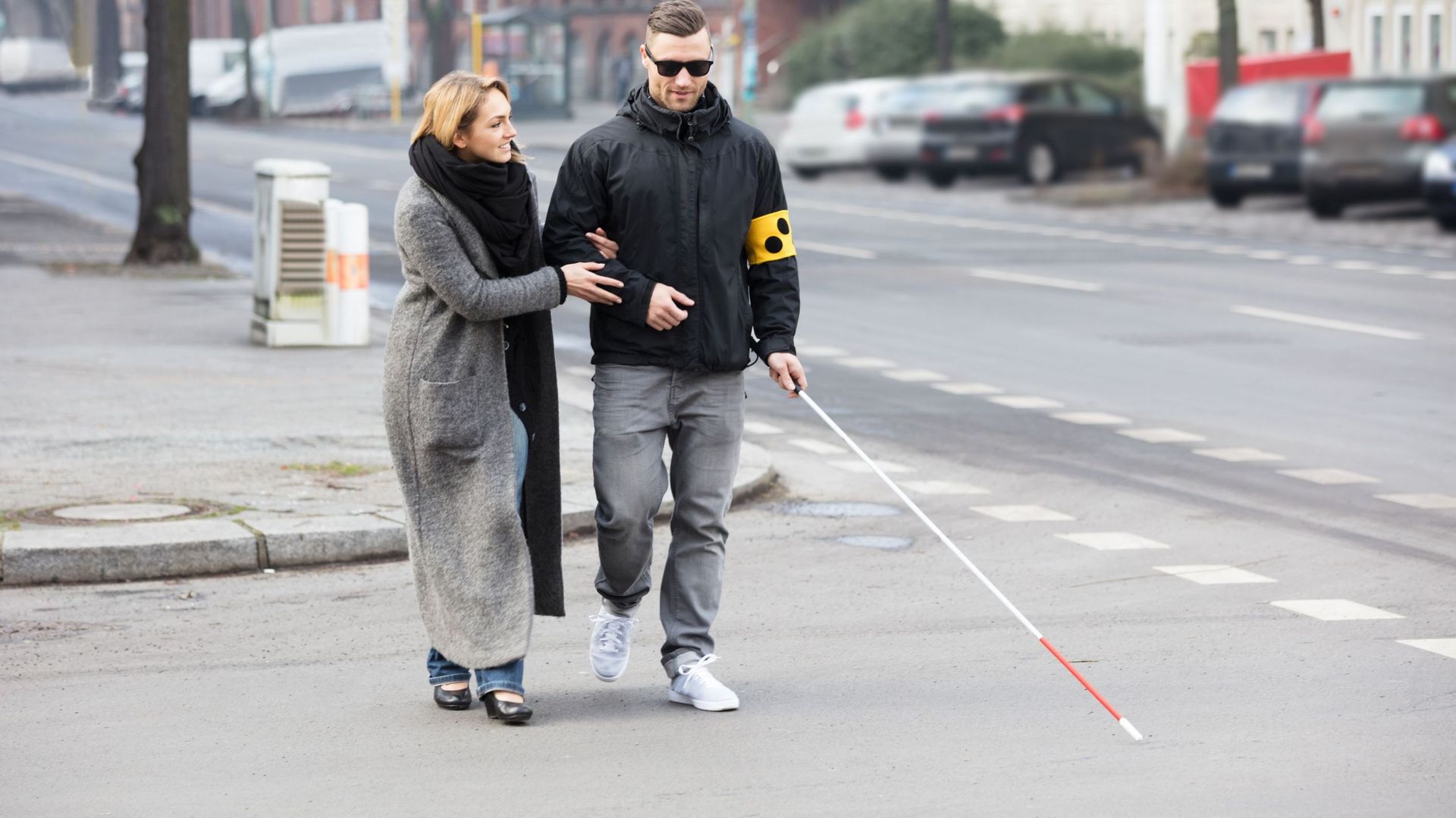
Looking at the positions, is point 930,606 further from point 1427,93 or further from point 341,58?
point 341,58

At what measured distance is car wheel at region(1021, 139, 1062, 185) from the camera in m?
33.5

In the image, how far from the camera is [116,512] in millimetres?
8102

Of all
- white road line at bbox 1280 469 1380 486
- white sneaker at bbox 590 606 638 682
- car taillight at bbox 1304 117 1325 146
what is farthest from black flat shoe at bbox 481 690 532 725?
car taillight at bbox 1304 117 1325 146

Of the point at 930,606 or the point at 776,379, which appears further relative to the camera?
the point at 930,606

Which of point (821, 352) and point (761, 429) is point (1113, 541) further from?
point (821, 352)

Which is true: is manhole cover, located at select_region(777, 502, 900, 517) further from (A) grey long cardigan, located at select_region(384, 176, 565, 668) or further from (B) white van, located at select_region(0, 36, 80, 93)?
(B) white van, located at select_region(0, 36, 80, 93)

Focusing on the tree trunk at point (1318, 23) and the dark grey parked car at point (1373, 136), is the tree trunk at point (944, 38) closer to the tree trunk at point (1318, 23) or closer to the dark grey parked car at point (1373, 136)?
the tree trunk at point (1318, 23)

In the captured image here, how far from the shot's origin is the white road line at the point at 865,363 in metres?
13.6

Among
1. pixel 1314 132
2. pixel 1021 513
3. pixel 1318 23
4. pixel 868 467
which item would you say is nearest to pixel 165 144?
pixel 868 467

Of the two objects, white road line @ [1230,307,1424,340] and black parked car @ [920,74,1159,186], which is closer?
white road line @ [1230,307,1424,340]

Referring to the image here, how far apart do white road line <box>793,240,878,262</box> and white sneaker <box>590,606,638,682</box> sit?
15.8 meters

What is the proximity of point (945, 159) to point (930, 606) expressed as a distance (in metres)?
26.7

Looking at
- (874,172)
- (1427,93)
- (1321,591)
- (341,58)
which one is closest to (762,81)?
(341,58)

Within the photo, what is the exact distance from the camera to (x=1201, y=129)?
34.1 meters
